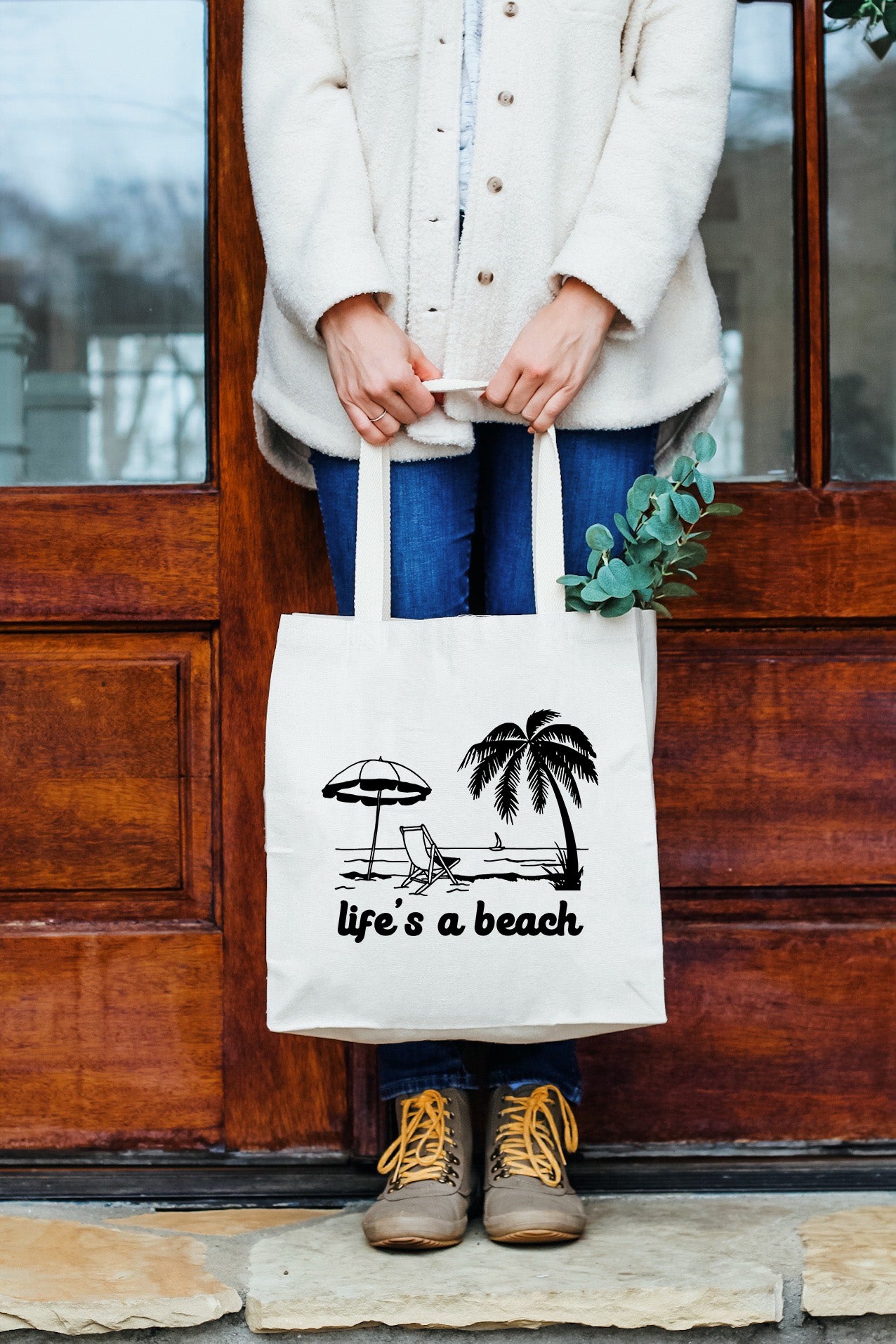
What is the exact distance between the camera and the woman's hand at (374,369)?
1062 millimetres

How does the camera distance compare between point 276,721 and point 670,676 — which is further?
point 670,676

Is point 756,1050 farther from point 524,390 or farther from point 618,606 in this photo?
point 524,390

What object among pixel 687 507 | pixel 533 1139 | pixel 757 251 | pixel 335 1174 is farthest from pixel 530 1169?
pixel 757 251

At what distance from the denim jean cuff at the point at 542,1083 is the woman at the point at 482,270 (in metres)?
0.03

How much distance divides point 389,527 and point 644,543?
0.23 metres

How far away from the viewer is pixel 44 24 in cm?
142

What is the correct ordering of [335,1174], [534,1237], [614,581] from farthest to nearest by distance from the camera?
[335,1174] < [534,1237] < [614,581]

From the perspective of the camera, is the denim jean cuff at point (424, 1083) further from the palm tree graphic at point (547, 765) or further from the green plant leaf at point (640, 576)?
the green plant leaf at point (640, 576)

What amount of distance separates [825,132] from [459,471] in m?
0.66

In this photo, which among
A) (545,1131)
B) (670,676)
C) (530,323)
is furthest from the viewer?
(670,676)

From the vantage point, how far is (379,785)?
41.7 inches

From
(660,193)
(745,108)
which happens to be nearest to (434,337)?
(660,193)

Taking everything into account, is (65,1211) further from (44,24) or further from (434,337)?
(44,24)

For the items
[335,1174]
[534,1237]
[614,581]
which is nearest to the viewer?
[614,581]
